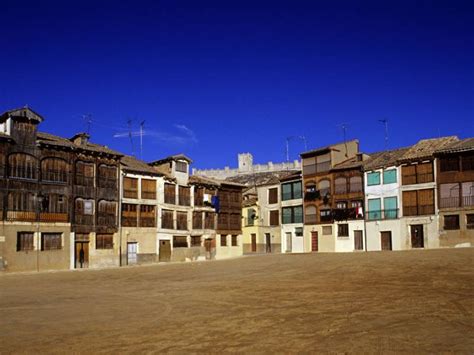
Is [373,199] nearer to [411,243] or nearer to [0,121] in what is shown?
[411,243]

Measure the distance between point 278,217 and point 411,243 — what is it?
763 inches

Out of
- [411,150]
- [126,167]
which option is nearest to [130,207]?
[126,167]

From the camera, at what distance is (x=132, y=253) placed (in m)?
47.8

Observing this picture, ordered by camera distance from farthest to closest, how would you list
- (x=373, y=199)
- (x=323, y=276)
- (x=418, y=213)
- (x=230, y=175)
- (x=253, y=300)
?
(x=230, y=175)
(x=373, y=199)
(x=418, y=213)
(x=323, y=276)
(x=253, y=300)

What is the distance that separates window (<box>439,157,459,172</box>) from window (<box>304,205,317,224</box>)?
16700 millimetres

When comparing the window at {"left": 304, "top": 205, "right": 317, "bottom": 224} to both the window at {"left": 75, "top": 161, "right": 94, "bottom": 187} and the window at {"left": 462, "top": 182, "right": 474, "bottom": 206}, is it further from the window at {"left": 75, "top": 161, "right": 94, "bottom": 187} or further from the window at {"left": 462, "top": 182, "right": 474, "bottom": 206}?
the window at {"left": 75, "top": 161, "right": 94, "bottom": 187}

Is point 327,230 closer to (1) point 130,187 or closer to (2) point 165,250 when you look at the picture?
(2) point 165,250

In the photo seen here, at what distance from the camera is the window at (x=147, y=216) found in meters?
49.1

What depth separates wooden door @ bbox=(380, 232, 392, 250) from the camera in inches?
2156

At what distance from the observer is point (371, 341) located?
10.8 meters

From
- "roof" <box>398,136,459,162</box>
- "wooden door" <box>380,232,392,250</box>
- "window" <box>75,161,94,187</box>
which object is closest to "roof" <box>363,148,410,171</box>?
"roof" <box>398,136,459,162</box>

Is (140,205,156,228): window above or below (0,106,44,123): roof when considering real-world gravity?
below

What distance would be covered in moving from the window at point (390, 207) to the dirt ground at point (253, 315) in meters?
29.8

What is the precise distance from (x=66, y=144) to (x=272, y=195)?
3298cm
